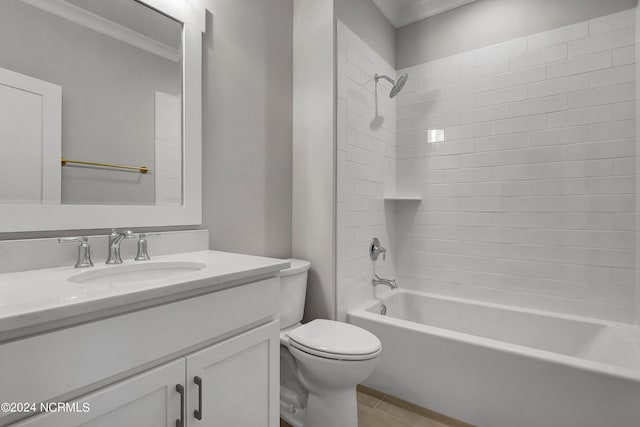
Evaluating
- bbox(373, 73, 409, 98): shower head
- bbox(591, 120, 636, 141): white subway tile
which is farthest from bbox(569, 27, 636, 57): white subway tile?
bbox(373, 73, 409, 98): shower head

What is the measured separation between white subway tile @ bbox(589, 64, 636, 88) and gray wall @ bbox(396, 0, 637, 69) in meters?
0.35

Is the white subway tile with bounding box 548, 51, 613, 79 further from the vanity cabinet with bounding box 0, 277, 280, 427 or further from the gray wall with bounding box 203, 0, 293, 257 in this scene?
the vanity cabinet with bounding box 0, 277, 280, 427

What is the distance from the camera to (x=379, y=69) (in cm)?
246

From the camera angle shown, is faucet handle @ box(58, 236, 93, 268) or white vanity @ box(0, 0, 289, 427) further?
faucet handle @ box(58, 236, 93, 268)

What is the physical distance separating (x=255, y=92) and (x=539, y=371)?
2030mm

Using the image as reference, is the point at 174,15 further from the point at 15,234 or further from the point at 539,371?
the point at 539,371

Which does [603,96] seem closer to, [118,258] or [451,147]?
[451,147]

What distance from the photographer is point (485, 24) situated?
2.32 m

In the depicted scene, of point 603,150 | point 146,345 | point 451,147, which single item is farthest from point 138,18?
point 603,150

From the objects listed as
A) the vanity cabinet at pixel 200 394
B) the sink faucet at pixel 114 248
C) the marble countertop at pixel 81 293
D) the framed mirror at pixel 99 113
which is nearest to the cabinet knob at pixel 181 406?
the vanity cabinet at pixel 200 394

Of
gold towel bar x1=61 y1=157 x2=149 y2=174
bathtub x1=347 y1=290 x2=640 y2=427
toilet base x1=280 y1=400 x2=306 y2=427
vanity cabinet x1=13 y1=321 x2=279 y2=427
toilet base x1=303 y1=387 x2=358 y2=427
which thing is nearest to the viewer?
vanity cabinet x1=13 y1=321 x2=279 y2=427

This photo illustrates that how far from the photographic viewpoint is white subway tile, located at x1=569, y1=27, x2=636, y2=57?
1877 millimetres

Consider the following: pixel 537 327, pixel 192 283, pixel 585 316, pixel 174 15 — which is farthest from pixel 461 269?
pixel 174 15

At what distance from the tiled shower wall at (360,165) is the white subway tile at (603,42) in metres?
1.19
